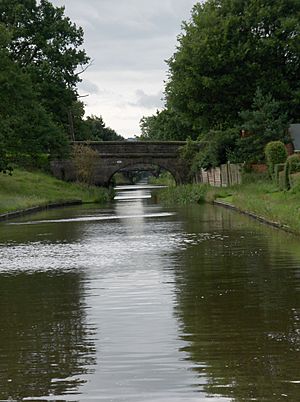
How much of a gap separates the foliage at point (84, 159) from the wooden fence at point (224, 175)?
10.7 meters

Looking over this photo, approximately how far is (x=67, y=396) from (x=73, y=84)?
69.9 m

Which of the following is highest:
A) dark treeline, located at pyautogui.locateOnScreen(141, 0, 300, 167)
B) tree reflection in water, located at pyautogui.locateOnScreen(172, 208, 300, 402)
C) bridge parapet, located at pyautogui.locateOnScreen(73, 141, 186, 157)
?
dark treeline, located at pyautogui.locateOnScreen(141, 0, 300, 167)

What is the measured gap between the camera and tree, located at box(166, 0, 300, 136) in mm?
54094

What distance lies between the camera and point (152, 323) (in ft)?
33.3

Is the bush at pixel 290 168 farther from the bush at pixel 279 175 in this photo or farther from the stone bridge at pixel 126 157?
the stone bridge at pixel 126 157

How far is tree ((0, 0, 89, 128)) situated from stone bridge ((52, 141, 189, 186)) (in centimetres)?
569

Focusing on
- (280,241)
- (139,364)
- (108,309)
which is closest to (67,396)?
(139,364)

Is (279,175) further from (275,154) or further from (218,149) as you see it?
(218,149)

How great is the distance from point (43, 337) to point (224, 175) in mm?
51663

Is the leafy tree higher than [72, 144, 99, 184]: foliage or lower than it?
higher

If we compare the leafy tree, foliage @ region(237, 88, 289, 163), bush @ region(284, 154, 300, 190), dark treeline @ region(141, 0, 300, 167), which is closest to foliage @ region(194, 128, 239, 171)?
dark treeline @ region(141, 0, 300, 167)

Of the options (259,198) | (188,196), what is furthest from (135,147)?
(259,198)

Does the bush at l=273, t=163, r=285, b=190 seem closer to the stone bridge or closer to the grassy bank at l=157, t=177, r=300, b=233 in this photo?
the grassy bank at l=157, t=177, r=300, b=233

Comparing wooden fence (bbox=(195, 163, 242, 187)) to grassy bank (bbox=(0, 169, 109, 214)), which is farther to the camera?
wooden fence (bbox=(195, 163, 242, 187))
